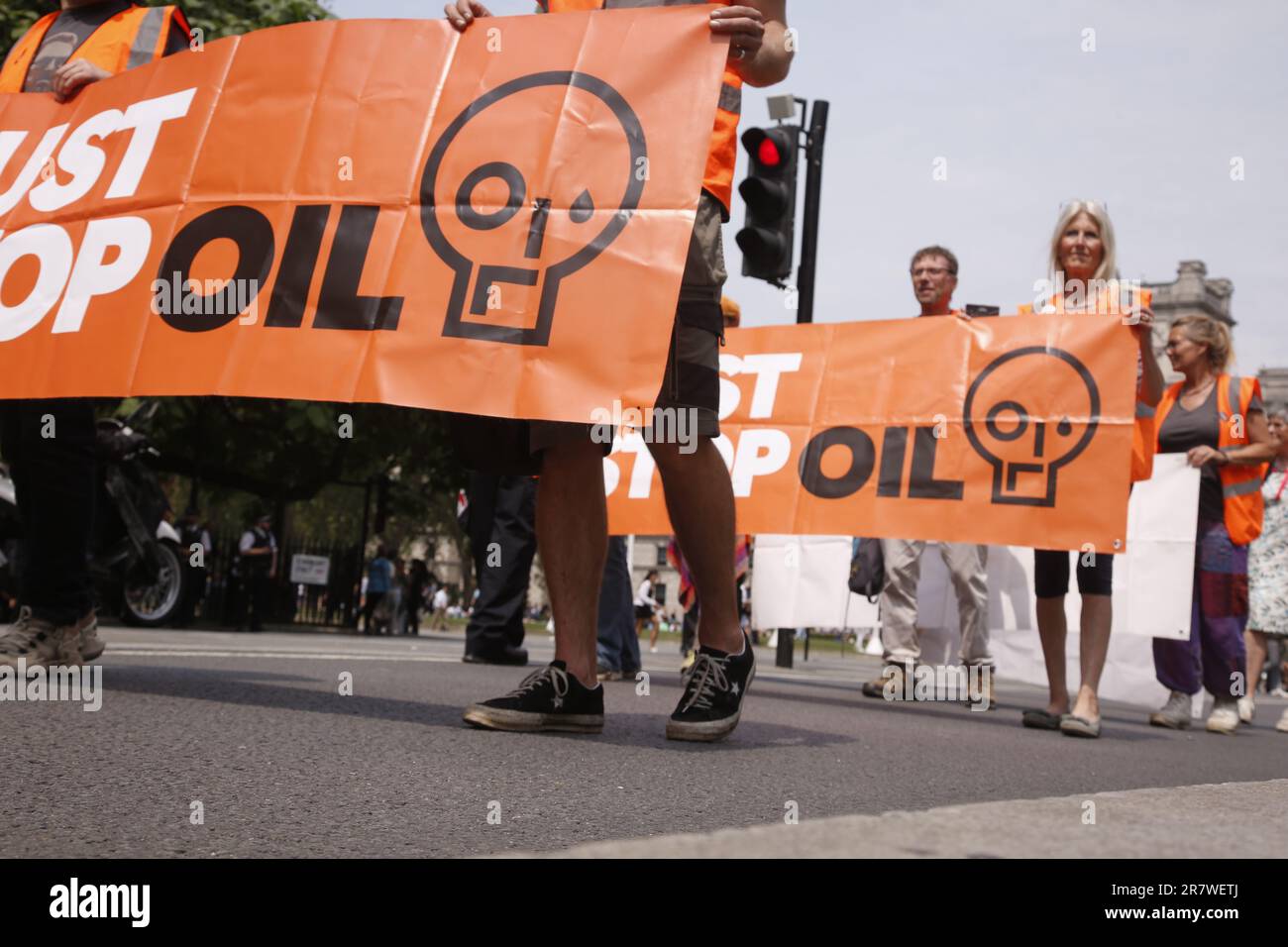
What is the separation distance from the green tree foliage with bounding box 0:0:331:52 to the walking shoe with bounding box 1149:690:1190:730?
11.2 meters

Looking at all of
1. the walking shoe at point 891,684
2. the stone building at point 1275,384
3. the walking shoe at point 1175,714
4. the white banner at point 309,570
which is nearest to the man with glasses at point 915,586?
the walking shoe at point 891,684

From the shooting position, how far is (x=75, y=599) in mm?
4523

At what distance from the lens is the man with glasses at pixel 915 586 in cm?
751

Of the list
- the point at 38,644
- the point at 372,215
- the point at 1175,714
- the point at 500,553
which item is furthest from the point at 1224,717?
the point at 38,644

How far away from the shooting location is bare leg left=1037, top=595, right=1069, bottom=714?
6.18 m

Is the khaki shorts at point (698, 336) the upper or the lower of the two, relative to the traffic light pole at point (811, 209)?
lower

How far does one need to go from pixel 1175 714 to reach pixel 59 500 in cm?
578

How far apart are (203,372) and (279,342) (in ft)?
0.85

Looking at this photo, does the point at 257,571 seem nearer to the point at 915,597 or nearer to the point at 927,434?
the point at 915,597

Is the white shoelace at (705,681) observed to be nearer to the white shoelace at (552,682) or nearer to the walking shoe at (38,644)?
the white shoelace at (552,682)

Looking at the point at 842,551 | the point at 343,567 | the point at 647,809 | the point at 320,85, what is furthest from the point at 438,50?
the point at 343,567

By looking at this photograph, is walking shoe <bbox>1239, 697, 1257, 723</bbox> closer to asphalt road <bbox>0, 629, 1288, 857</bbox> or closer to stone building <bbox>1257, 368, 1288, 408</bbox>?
asphalt road <bbox>0, 629, 1288, 857</bbox>

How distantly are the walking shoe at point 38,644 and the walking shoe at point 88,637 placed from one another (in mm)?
25

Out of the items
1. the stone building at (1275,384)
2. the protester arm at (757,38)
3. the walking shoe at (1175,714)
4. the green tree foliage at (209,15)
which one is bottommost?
the walking shoe at (1175,714)
